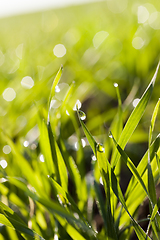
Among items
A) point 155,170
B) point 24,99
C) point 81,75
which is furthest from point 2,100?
point 155,170

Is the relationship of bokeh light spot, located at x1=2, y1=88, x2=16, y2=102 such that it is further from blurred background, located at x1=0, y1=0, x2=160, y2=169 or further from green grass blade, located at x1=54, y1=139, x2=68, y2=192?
green grass blade, located at x1=54, y1=139, x2=68, y2=192

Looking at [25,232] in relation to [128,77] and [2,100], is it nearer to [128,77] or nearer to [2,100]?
[2,100]

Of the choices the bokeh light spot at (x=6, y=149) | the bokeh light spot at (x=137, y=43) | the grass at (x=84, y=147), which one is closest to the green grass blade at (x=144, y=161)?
the grass at (x=84, y=147)

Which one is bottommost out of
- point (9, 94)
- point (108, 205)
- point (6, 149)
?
point (108, 205)

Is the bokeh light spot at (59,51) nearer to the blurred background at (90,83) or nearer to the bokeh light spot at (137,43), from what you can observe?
the blurred background at (90,83)

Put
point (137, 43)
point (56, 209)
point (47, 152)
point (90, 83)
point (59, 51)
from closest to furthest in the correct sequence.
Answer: point (56, 209) < point (47, 152) < point (90, 83) < point (137, 43) < point (59, 51)

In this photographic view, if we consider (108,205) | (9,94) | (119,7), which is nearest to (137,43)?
(9,94)

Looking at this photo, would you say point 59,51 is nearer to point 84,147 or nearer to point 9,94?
point 9,94
